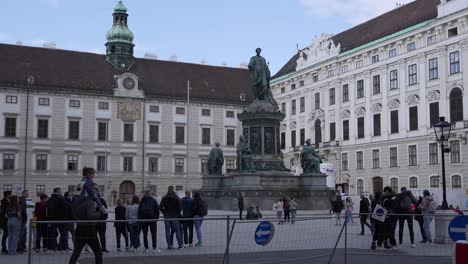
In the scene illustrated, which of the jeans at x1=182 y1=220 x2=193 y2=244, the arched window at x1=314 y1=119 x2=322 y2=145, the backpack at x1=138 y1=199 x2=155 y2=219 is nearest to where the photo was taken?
the backpack at x1=138 y1=199 x2=155 y2=219

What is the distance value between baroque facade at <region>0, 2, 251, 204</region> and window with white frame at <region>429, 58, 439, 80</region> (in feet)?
82.0

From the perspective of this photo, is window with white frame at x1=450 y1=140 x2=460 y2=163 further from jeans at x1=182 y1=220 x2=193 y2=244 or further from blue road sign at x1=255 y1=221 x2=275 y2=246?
blue road sign at x1=255 y1=221 x2=275 y2=246

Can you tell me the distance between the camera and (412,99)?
52.1 m

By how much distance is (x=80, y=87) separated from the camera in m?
63.4

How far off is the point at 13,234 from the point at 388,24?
49.5 metres

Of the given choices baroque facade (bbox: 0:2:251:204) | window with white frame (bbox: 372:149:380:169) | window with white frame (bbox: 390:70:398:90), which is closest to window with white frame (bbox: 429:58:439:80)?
window with white frame (bbox: 390:70:398:90)

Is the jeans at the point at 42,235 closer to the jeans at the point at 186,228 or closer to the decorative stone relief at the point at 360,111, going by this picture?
→ the jeans at the point at 186,228

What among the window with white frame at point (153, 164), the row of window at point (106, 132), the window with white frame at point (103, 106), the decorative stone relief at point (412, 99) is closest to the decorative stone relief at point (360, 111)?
the decorative stone relief at point (412, 99)

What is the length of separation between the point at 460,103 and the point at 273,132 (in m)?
23.2

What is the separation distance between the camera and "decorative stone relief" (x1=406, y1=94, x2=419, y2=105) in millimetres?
51688

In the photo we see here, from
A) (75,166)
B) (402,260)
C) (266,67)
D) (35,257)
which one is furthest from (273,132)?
(75,166)

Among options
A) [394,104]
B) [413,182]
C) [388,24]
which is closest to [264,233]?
[413,182]

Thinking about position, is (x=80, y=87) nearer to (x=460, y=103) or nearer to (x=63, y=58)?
(x=63, y=58)

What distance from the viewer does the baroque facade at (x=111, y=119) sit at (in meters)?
60.7
